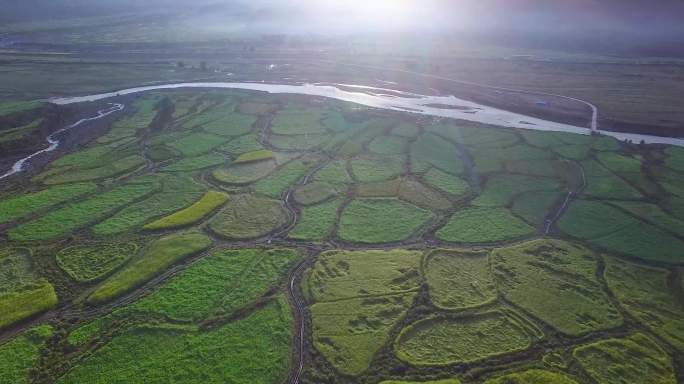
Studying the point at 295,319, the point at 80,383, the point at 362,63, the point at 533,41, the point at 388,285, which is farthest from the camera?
the point at 533,41

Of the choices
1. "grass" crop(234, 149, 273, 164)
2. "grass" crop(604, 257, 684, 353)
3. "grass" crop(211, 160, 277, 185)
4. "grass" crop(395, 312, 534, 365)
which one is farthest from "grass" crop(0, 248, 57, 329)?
"grass" crop(604, 257, 684, 353)

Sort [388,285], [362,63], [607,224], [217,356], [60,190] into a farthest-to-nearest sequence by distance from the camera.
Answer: [362,63], [60,190], [607,224], [388,285], [217,356]

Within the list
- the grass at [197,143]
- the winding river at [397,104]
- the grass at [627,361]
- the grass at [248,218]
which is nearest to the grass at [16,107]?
the winding river at [397,104]

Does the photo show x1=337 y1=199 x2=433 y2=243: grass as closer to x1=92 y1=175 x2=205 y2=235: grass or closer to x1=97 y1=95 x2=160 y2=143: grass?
x1=92 y1=175 x2=205 y2=235: grass

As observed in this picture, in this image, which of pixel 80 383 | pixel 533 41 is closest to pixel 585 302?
pixel 80 383

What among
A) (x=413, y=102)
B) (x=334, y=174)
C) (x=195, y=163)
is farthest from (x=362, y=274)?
(x=413, y=102)

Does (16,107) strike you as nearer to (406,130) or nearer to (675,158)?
(406,130)

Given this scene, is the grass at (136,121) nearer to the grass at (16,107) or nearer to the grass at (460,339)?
the grass at (16,107)

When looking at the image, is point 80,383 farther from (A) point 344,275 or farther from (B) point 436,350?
(B) point 436,350
